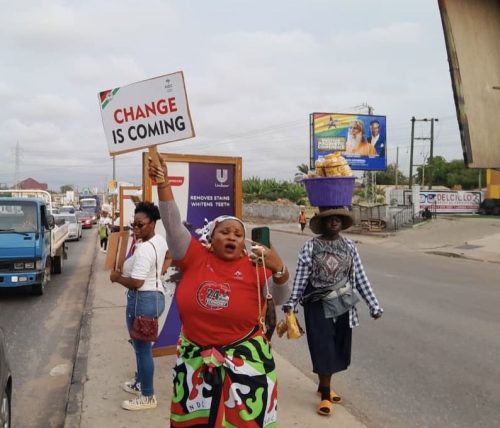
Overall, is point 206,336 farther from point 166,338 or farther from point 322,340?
point 166,338

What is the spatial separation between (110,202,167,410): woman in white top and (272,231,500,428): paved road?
68.2 inches

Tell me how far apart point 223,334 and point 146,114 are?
188cm

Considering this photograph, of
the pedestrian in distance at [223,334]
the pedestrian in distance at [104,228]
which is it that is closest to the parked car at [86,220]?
the pedestrian in distance at [104,228]

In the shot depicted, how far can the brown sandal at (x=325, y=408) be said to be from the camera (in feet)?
14.2

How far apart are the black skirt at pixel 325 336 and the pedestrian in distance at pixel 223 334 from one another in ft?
5.39

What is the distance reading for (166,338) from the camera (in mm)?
5473

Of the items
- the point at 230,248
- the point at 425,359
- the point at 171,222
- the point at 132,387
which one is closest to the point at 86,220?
the point at 425,359

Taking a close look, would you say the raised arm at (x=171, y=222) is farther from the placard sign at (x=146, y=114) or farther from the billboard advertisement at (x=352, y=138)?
the billboard advertisement at (x=352, y=138)

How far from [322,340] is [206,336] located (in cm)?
192

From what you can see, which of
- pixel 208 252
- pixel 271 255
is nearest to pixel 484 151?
pixel 271 255

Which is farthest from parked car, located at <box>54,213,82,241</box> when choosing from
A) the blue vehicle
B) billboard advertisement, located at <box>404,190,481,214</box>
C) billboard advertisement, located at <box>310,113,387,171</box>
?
billboard advertisement, located at <box>404,190,481,214</box>

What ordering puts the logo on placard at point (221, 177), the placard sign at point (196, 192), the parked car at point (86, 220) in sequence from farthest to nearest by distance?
the parked car at point (86, 220)
the logo on placard at point (221, 177)
the placard sign at point (196, 192)

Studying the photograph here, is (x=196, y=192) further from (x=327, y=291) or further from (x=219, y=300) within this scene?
(x=219, y=300)

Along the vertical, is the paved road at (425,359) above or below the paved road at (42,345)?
above
